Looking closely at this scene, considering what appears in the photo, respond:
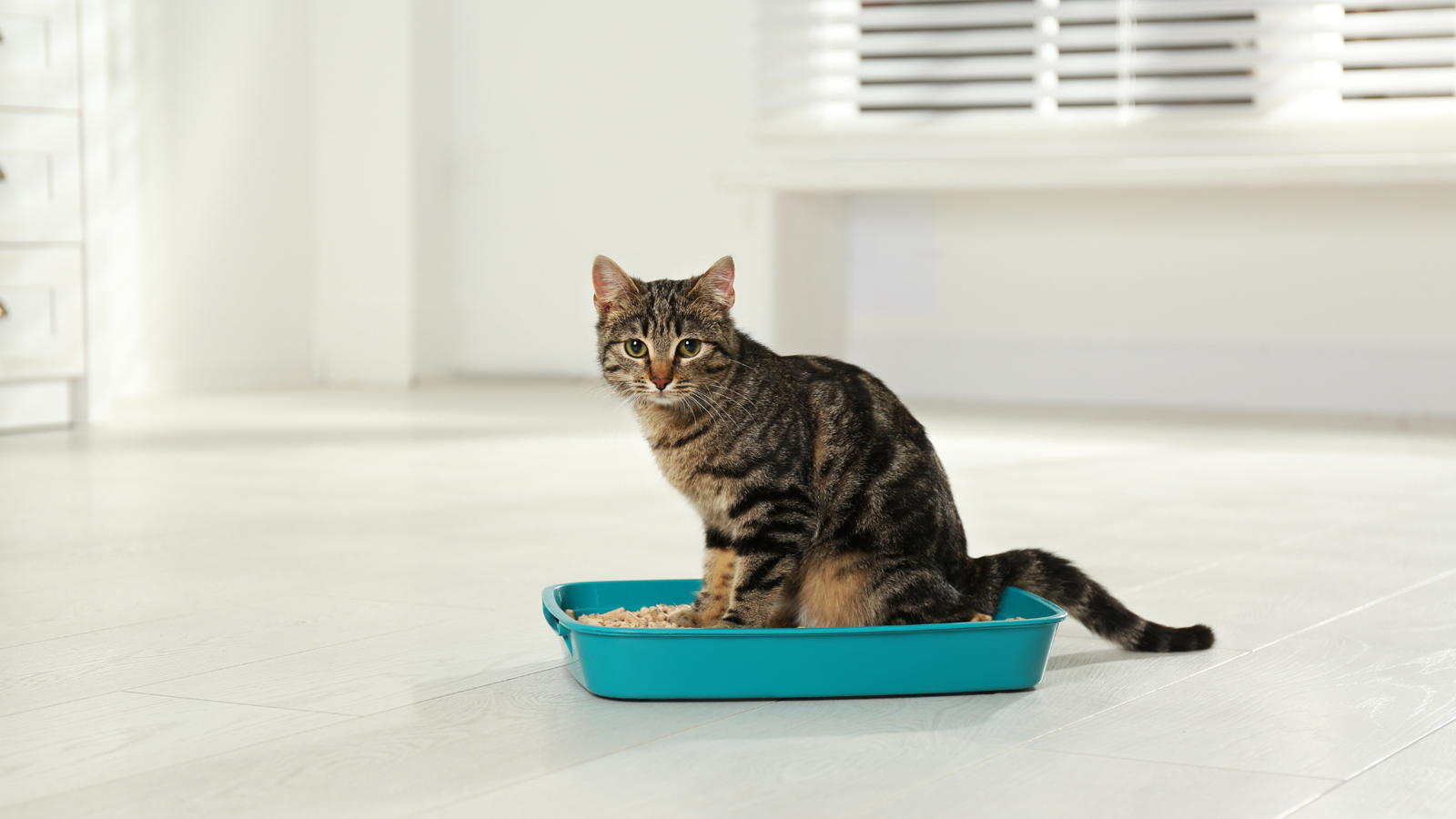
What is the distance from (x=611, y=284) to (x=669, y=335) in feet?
0.34

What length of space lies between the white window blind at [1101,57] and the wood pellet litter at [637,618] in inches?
132

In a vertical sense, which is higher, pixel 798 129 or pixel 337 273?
pixel 798 129

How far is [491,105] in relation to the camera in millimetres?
5668

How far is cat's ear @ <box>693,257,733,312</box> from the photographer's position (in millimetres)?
1717

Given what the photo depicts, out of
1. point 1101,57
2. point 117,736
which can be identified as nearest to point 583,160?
point 1101,57

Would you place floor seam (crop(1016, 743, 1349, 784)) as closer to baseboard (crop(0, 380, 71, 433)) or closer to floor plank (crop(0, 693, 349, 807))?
floor plank (crop(0, 693, 349, 807))

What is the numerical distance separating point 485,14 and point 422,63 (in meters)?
0.31

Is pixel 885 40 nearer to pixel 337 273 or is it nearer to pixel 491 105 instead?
pixel 491 105

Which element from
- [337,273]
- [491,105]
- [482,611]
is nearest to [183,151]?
[337,273]

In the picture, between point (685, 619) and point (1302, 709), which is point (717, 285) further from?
point (1302, 709)

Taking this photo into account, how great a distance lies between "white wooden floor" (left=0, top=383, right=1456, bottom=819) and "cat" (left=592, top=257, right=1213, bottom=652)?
13cm

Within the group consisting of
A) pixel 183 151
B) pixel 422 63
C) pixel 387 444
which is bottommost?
pixel 387 444

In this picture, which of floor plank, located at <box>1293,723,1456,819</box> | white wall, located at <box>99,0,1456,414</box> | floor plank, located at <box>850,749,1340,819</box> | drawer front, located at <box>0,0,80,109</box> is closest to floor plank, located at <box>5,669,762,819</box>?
floor plank, located at <box>850,749,1340,819</box>

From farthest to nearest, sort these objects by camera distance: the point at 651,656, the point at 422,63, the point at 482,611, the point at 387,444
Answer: the point at 422,63
the point at 387,444
the point at 482,611
the point at 651,656
